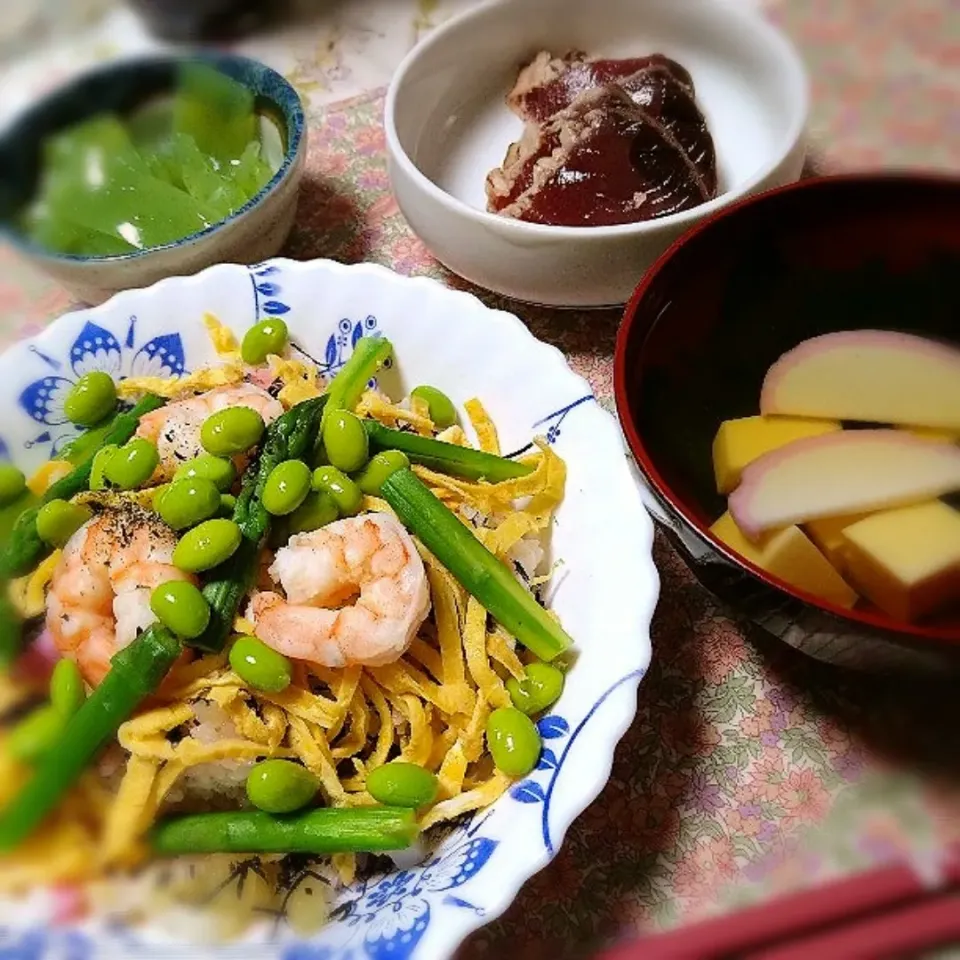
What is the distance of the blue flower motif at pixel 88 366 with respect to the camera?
0.90 m

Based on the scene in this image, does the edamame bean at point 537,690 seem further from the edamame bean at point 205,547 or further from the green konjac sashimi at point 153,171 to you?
the green konjac sashimi at point 153,171

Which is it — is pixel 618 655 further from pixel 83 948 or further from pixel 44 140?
pixel 44 140

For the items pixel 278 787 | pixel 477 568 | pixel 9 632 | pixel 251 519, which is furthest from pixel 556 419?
pixel 9 632

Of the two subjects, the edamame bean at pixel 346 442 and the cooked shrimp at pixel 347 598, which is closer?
the cooked shrimp at pixel 347 598

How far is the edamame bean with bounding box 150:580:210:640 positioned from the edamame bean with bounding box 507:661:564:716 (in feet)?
0.77

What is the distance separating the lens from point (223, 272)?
94cm

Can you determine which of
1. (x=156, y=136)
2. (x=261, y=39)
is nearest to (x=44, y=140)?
(x=156, y=136)

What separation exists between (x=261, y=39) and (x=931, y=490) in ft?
2.81

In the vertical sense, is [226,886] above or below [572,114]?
below

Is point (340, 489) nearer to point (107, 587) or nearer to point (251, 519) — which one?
point (251, 519)

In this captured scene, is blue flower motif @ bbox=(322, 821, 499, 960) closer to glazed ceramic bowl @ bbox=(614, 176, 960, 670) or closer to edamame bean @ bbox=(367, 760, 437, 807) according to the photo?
edamame bean @ bbox=(367, 760, 437, 807)

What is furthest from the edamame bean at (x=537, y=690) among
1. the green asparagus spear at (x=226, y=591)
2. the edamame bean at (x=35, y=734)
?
the edamame bean at (x=35, y=734)

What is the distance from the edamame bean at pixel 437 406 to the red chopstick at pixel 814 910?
0.48m

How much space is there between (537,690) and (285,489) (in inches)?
9.7
